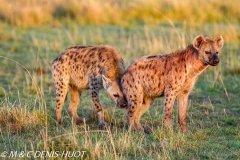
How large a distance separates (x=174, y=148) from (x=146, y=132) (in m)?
1.14

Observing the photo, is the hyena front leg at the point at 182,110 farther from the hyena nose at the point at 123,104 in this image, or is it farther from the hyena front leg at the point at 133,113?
the hyena nose at the point at 123,104

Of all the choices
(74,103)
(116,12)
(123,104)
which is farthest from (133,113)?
(116,12)

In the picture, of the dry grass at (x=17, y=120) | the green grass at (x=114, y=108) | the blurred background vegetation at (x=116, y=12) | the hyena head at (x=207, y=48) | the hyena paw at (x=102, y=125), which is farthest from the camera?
the blurred background vegetation at (x=116, y=12)

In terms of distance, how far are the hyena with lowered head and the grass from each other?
274mm

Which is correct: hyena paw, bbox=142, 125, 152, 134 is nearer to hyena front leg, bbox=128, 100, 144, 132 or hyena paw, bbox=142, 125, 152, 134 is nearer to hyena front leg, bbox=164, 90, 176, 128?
hyena front leg, bbox=128, 100, 144, 132

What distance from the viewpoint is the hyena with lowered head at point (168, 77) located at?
22.2 ft

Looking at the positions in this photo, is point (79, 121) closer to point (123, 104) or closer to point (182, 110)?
point (123, 104)

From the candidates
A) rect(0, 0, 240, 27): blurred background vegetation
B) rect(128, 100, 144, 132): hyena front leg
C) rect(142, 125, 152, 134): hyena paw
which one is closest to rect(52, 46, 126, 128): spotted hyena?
rect(128, 100, 144, 132): hyena front leg

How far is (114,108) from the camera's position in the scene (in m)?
7.86

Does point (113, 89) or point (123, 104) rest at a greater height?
point (113, 89)

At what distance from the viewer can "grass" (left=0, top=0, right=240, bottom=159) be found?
5.88m

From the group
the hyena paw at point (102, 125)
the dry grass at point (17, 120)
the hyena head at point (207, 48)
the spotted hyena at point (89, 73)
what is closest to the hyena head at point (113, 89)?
the spotted hyena at point (89, 73)

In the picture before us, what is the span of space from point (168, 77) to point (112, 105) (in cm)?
182

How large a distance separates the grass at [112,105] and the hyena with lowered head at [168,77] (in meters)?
0.27
